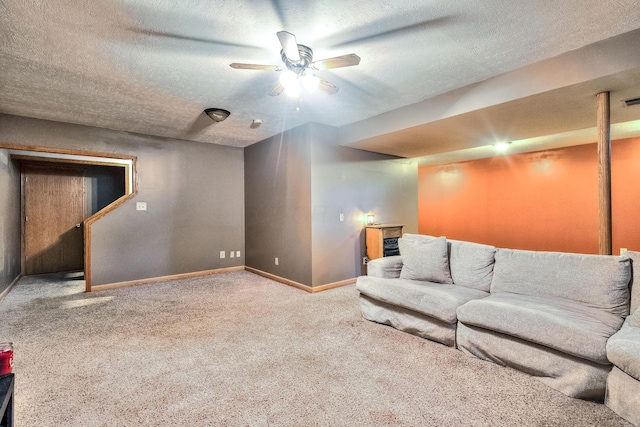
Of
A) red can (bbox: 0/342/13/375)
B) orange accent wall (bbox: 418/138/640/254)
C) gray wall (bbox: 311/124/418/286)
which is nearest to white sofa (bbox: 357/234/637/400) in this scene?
gray wall (bbox: 311/124/418/286)

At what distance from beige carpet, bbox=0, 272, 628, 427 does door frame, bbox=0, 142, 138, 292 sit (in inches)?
44.4

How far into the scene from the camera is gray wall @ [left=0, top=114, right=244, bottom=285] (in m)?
4.48

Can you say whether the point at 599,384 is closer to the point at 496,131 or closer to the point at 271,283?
the point at 496,131

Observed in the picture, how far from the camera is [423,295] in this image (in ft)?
8.73

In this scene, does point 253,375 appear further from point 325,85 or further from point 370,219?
point 370,219

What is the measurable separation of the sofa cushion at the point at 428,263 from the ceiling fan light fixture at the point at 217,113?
9.41 ft

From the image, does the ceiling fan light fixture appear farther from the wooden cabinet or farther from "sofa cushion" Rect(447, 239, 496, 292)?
"sofa cushion" Rect(447, 239, 496, 292)

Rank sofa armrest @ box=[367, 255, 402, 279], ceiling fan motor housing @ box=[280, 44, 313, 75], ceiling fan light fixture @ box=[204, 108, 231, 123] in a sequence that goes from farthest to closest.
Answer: ceiling fan light fixture @ box=[204, 108, 231, 123] < sofa armrest @ box=[367, 255, 402, 279] < ceiling fan motor housing @ box=[280, 44, 313, 75]

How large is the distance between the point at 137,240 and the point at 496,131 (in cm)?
562

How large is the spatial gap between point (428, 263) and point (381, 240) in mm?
1815

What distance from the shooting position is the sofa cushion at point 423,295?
2.50 meters

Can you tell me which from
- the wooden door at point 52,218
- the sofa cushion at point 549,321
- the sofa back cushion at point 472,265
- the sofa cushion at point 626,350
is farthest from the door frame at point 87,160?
the sofa cushion at point 626,350

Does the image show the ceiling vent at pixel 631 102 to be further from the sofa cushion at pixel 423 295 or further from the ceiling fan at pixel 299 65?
the ceiling fan at pixel 299 65

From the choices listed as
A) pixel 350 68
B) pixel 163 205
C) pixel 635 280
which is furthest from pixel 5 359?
pixel 163 205
